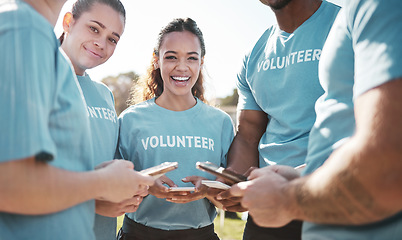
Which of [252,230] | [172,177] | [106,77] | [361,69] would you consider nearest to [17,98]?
[361,69]

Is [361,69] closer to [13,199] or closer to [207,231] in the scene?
[13,199]

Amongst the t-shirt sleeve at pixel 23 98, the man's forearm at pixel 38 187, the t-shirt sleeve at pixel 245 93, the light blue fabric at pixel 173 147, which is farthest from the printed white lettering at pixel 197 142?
the t-shirt sleeve at pixel 23 98

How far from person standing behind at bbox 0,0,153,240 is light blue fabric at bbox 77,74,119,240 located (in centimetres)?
95

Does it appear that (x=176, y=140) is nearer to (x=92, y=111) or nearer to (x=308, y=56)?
(x=92, y=111)

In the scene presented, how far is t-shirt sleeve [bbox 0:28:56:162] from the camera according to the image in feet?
3.60

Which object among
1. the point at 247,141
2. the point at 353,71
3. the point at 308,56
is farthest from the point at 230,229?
the point at 353,71

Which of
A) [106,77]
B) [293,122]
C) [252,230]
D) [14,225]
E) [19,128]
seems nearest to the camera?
[19,128]

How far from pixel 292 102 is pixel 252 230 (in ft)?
3.52

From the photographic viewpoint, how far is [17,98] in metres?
1.11

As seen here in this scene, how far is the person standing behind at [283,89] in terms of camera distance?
2.31m

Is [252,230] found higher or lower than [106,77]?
higher

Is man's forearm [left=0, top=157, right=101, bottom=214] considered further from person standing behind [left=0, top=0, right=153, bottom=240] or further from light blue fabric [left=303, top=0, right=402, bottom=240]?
light blue fabric [left=303, top=0, right=402, bottom=240]

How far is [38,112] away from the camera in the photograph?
1.14m

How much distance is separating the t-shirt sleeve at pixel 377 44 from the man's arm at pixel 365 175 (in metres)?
0.04
